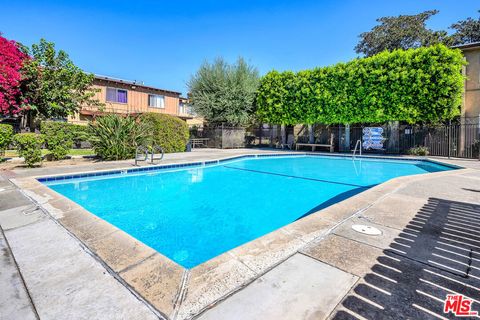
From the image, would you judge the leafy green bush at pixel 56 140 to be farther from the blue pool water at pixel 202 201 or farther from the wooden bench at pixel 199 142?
the wooden bench at pixel 199 142

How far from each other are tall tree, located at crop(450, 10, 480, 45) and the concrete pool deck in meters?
30.8

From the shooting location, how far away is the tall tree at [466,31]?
23.4 meters

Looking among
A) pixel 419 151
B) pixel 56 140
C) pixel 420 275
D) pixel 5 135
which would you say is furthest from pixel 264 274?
pixel 419 151

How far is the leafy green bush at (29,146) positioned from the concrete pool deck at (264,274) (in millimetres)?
5570

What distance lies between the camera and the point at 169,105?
2619cm

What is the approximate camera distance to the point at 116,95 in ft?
72.6

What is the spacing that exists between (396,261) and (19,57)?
15.1 m

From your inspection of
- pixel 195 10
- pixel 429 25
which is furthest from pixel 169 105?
pixel 429 25

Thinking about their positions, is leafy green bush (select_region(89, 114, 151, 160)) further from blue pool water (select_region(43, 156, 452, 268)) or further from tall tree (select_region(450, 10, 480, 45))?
tall tree (select_region(450, 10, 480, 45))

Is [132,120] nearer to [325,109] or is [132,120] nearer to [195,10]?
[195,10]

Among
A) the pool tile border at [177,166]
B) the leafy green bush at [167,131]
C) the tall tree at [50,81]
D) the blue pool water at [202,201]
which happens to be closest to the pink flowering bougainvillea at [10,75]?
the tall tree at [50,81]

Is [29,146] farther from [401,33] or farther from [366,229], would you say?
[401,33]

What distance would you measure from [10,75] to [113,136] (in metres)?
4.89

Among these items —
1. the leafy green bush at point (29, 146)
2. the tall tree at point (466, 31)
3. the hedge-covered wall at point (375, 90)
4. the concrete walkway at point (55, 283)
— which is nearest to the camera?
the concrete walkway at point (55, 283)
